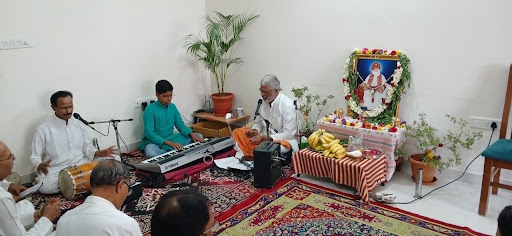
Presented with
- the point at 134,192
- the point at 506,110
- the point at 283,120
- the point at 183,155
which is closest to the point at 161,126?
the point at 183,155

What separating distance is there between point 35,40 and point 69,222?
303cm

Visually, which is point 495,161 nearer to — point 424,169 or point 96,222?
point 424,169

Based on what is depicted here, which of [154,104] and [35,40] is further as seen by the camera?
[154,104]

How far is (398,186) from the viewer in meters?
3.82

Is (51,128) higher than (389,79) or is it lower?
lower

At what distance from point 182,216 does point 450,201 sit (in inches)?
116

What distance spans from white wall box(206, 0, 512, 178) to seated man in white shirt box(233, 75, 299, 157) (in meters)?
0.56

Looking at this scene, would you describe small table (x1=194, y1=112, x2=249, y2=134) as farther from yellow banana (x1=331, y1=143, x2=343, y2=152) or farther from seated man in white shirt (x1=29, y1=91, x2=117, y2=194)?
yellow banana (x1=331, y1=143, x2=343, y2=152)

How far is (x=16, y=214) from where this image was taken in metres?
2.14

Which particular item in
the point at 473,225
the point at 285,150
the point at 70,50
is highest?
the point at 70,50

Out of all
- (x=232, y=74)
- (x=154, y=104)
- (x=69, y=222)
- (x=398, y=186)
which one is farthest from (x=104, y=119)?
(x=398, y=186)

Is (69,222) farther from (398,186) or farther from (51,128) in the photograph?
(398,186)

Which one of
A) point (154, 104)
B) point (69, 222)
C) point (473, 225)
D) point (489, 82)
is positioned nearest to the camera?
point (69, 222)

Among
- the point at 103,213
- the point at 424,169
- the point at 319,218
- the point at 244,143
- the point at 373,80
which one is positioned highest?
the point at 373,80
